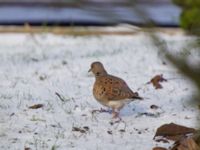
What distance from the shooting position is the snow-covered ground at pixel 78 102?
5.11 meters

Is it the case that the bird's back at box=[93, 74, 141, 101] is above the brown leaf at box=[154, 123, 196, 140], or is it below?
above

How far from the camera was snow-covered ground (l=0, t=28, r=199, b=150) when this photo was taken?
16.8 feet

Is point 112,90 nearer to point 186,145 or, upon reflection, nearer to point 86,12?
point 186,145

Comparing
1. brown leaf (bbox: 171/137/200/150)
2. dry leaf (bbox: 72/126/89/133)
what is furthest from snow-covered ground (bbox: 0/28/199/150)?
brown leaf (bbox: 171/137/200/150)

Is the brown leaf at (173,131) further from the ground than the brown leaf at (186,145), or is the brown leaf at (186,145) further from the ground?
the brown leaf at (173,131)

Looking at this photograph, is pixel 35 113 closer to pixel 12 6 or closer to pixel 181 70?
pixel 181 70

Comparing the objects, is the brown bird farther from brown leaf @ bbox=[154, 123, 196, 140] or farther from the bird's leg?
brown leaf @ bbox=[154, 123, 196, 140]

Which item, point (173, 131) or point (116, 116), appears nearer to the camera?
point (173, 131)

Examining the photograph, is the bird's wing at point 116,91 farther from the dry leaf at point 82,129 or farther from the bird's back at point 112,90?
the dry leaf at point 82,129

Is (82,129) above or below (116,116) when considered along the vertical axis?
below

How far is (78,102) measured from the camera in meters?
6.39

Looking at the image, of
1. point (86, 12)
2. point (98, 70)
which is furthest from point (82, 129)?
point (86, 12)

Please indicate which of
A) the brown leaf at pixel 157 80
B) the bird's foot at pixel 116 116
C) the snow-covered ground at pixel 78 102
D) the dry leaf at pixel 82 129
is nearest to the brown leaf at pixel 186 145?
the snow-covered ground at pixel 78 102

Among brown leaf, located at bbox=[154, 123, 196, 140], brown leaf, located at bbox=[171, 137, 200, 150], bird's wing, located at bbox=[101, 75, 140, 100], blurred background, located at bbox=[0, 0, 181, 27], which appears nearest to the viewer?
blurred background, located at bbox=[0, 0, 181, 27]
